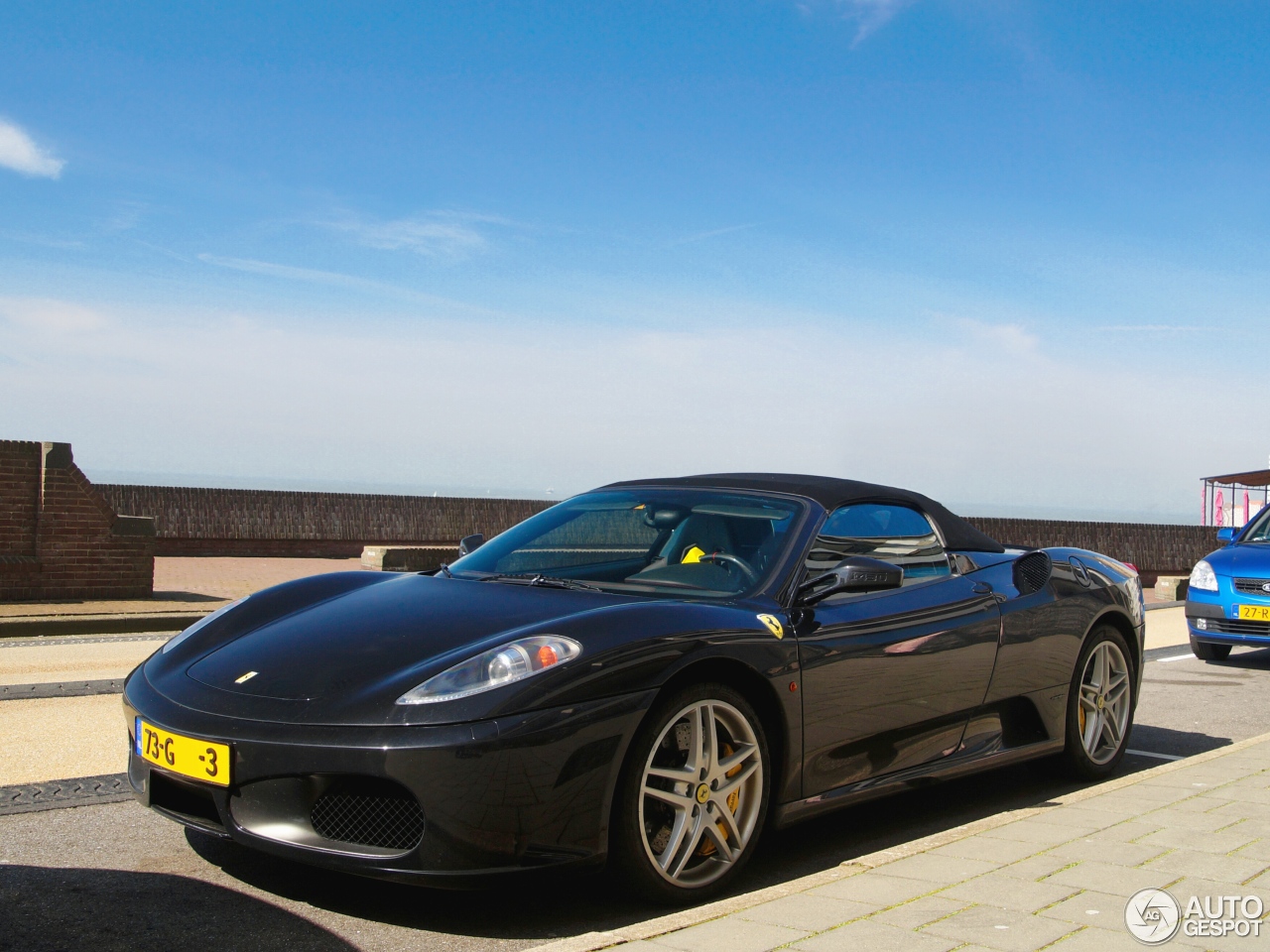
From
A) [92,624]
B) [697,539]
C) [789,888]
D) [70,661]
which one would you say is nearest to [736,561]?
[697,539]

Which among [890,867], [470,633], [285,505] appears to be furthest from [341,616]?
[285,505]

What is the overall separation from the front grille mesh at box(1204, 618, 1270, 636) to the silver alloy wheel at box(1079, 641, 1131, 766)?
4.92 meters

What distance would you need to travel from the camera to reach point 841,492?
5.09m

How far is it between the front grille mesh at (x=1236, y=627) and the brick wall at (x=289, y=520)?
1781 centimetres

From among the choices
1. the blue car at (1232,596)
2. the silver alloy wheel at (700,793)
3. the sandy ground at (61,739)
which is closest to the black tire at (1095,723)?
the silver alloy wheel at (700,793)

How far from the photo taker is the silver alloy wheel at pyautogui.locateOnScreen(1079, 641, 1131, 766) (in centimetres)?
588

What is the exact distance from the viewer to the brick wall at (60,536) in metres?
14.3

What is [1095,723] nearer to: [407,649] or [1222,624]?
[407,649]

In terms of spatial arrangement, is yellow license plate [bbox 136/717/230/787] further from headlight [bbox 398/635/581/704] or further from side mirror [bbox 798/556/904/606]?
side mirror [bbox 798/556/904/606]

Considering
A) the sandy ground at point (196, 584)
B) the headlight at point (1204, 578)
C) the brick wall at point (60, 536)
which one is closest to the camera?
the headlight at point (1204, 578)

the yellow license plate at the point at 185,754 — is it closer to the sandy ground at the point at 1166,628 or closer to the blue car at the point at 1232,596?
the blue car at the point at 1232,596

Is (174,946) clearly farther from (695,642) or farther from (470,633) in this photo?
(695,642)

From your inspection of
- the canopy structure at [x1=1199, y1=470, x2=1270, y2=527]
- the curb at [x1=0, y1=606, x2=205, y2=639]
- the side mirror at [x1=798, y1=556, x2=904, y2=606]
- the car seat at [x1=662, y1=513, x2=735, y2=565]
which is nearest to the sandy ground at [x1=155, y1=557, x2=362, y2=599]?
the curb at [x1=0, y1=606, x2=205, y2=639]

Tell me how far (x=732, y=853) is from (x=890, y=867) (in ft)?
1.58
